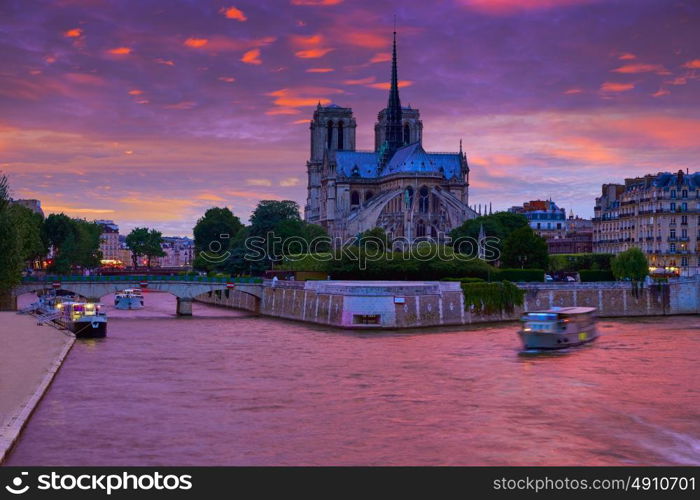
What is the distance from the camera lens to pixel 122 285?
247 ft

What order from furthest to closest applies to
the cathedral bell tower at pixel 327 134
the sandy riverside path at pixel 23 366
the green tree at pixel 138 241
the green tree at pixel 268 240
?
the green tree at pixel 138 241 < the cathedral bell tower at pixel 327 134 < the green tree at pixel 268 240 < the sandy riverside path at pixel 23 366

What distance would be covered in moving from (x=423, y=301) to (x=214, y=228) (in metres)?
75.4

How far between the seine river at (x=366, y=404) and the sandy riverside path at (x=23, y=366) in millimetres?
602

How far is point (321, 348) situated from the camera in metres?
50.8

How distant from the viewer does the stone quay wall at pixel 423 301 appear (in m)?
63.0

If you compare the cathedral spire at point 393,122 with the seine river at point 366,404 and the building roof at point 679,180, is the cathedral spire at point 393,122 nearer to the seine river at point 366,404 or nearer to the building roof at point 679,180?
the building roof at point 679,180

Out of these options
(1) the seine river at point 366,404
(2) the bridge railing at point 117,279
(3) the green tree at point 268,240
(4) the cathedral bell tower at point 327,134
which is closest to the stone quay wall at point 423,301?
(2) the bridge railing at point 117,279

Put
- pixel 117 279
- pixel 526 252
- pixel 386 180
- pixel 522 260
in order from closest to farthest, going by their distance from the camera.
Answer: pixel 117 279 < pixel 526 252 < pixel 522 260 < pixel 386 180

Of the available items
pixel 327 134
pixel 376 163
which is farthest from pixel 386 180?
pixel 327 134

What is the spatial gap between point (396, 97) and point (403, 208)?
2363cm

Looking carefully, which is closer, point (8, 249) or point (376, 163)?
point (8, 249)

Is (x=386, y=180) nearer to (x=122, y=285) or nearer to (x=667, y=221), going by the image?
(x=667, y=221)

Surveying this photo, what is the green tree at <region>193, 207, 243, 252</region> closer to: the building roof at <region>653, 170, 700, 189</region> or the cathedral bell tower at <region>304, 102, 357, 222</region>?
the cathedral bell tower at <region>304, 102, 357, 222</region>
